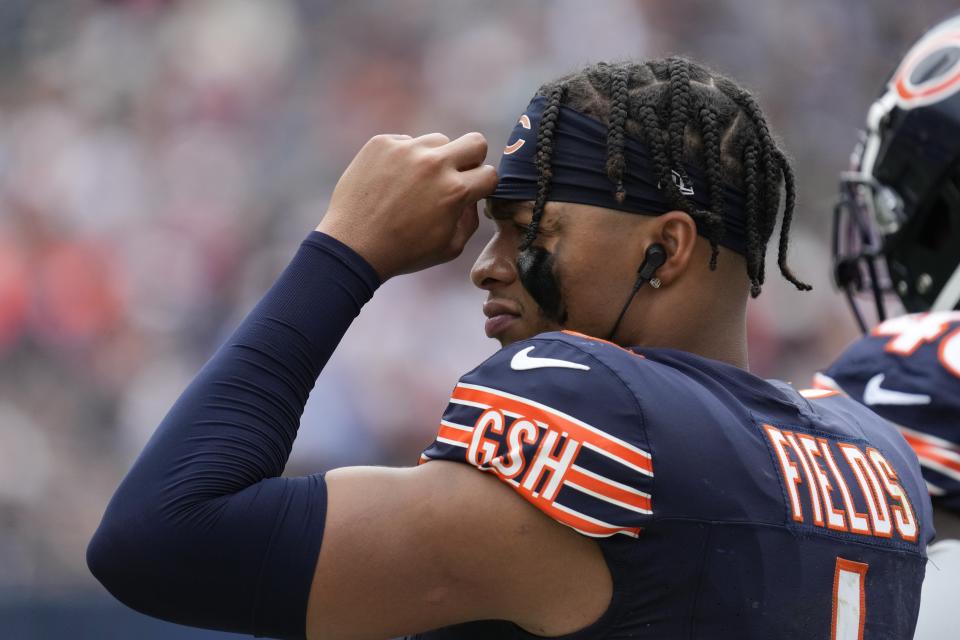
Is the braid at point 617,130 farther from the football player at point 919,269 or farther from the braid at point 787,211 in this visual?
the football player at point 919,269

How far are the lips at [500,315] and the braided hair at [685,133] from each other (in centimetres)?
10

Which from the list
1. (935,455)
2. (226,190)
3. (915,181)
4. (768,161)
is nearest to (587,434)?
(768,161)

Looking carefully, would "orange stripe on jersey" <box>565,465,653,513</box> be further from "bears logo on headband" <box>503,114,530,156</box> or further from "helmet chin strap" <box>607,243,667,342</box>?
"bears logo on headband" <box>503,114,530,156</box>

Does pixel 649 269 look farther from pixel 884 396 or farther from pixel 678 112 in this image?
pixel 884 396

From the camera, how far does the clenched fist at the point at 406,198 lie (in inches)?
59.4

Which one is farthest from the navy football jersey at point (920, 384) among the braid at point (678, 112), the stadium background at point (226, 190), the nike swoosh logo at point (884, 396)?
the stadium background at point (226, 190)

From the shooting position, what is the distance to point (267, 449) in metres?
1.35

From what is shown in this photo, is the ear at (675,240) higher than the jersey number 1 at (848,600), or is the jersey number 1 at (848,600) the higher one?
the ear at (675,240)

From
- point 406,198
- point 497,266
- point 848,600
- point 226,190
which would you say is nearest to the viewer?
point 848,600

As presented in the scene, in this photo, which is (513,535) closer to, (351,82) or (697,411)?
(697,411)

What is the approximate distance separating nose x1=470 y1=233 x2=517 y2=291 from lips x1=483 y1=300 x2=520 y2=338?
28mm

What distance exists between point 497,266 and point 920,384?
93 centimetres

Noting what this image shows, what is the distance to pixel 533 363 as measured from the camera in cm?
132

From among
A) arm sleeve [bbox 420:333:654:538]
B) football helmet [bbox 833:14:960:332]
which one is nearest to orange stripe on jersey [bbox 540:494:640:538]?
arm sleeve [bbox 420:333:654:538]
